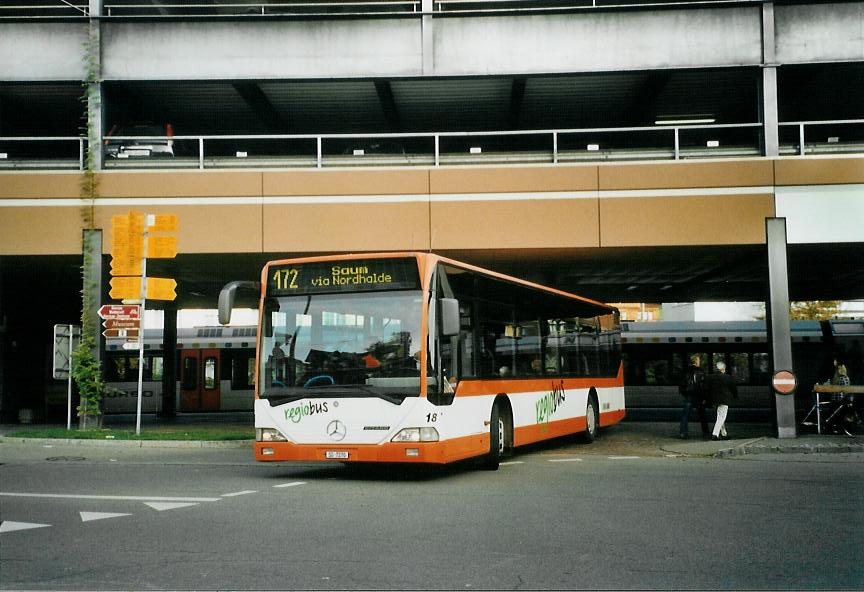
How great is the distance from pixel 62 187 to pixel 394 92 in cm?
853

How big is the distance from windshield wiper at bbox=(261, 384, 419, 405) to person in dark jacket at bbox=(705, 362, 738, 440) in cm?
994

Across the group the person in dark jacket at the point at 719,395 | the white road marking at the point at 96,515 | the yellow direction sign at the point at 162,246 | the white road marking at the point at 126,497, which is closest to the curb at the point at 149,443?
the yellow direction sign at the point at 162,246

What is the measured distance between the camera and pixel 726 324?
3212 centimetres

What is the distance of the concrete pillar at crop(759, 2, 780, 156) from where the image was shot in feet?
65.5

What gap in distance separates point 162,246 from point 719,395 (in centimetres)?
1207

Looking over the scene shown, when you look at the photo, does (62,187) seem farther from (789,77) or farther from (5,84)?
(789,77)

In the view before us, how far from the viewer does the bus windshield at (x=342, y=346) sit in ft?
38.1

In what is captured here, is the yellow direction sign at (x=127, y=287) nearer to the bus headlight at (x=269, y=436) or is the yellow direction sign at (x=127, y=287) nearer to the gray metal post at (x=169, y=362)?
the bus headlight at (x=269, y=436)

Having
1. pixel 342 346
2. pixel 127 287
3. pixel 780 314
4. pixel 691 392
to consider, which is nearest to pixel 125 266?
pixel 127 287

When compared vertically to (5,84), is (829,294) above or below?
below

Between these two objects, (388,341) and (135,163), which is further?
(135,163)

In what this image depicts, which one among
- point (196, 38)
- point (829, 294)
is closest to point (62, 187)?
point (196, 38)

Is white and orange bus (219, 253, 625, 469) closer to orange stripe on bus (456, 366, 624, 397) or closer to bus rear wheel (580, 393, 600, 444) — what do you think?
orange stripe on bus (456, 366, 624, 397)

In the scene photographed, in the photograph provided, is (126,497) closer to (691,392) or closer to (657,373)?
(691,392)
